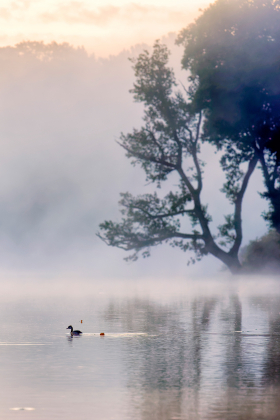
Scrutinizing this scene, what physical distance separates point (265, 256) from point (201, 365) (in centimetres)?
2657

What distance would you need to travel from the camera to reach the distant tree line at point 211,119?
29.8m

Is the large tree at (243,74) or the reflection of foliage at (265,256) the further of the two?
the reflection of foliage at (265,256)

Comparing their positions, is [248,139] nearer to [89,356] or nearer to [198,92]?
[198,92]

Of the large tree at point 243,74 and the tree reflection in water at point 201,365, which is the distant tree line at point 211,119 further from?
the tree reflection in water at point 201,365

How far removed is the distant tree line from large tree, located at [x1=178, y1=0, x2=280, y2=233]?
0.04 meters

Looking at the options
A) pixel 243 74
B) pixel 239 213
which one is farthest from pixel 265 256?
pixel 243 74

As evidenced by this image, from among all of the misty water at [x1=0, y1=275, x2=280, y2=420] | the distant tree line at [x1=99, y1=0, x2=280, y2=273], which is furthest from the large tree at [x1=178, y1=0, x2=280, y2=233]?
the misty water at [x1=0, y1=275, x2=280, y2=420]

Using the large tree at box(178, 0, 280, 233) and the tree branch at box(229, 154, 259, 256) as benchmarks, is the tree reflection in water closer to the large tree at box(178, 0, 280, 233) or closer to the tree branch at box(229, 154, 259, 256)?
the large tree at box(178, 0, 280, 233)

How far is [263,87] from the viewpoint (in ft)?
97.1

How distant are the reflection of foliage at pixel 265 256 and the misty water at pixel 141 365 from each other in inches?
731

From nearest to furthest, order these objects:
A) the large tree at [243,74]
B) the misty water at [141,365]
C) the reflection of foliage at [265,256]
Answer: the misty water at [141,365]
the large tree at [243,74]
the reflection of foliage at [265,256]

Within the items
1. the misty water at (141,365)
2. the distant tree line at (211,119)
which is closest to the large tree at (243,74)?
the distant tree line at (211,119)

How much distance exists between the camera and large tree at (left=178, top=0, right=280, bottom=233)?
29.4 meters

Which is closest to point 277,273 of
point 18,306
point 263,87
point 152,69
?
point 263,87
